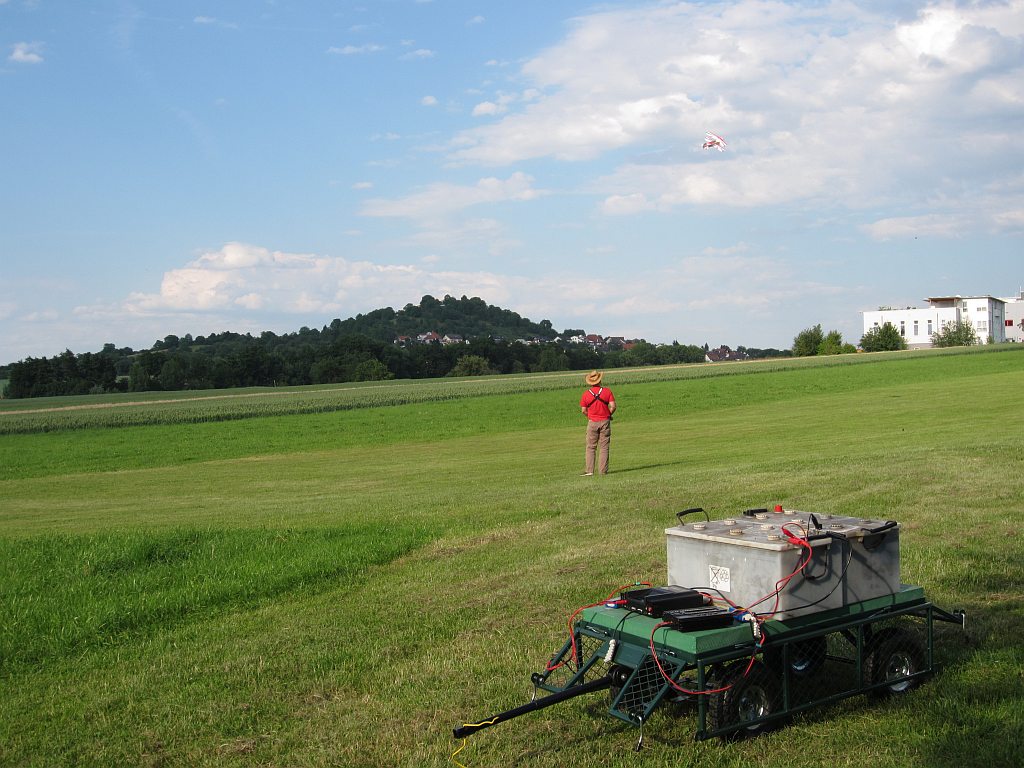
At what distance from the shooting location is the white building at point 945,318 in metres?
160

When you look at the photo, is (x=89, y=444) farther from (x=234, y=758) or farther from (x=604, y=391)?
(x=234, y=758)

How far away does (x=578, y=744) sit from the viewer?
5406 mm

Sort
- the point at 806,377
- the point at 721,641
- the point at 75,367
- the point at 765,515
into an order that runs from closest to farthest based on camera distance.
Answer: the point at 721,641 → the point at 765,515 → the point at 806,377 → the point at 75,367

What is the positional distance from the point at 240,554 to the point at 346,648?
3849mm

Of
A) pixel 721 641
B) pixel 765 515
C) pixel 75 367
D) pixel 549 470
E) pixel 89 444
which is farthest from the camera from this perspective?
pixel 75 367

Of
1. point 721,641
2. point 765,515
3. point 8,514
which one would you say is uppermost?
point 765,515

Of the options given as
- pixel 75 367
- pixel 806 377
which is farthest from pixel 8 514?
pixel 75 367

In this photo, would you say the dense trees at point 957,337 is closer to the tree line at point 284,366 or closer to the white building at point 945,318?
the white building at point 945,318

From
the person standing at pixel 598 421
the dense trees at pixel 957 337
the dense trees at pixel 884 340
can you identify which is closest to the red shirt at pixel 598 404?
the person standing at pixel 598 421

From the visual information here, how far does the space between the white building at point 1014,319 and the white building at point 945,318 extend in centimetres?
690

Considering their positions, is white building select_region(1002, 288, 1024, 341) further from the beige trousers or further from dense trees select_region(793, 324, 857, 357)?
the beige trousers

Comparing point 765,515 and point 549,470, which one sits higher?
point 765,515

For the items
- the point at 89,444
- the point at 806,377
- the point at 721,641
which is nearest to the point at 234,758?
the point at 721,641

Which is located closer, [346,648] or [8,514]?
[346,648]
